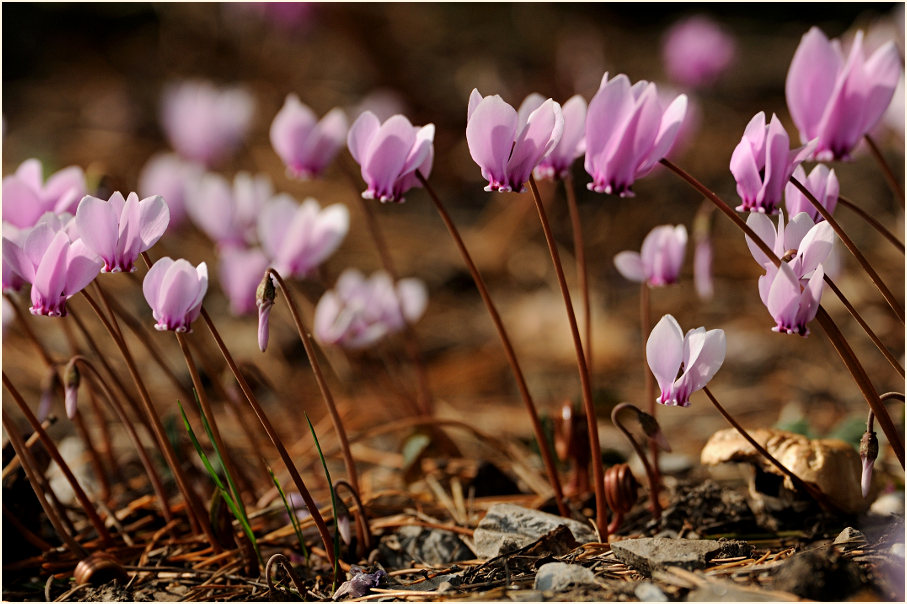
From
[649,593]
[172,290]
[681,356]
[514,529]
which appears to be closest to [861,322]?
[681,356]

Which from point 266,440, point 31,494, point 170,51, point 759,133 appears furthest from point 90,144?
point 759,133

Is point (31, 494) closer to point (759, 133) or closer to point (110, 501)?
point (110, 501)

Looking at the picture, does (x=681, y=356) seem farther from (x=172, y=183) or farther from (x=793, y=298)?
(x=172, y=183)

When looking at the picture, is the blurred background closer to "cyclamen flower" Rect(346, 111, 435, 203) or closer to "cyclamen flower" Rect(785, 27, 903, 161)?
"cyclamen flower" Rect(346, 111, 435, 203)

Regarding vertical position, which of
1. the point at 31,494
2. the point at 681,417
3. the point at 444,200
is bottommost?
the point at 681,417

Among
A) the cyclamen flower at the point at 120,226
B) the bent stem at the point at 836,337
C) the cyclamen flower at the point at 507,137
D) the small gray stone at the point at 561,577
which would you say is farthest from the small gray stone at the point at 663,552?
the cyclamen flower at the point at 120,226

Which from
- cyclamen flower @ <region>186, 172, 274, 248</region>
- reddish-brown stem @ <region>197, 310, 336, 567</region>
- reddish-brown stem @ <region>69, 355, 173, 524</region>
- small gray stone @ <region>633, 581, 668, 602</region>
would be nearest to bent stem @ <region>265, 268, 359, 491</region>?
reddish-brown stem @ <region>197, 310, 336, 567</region>
